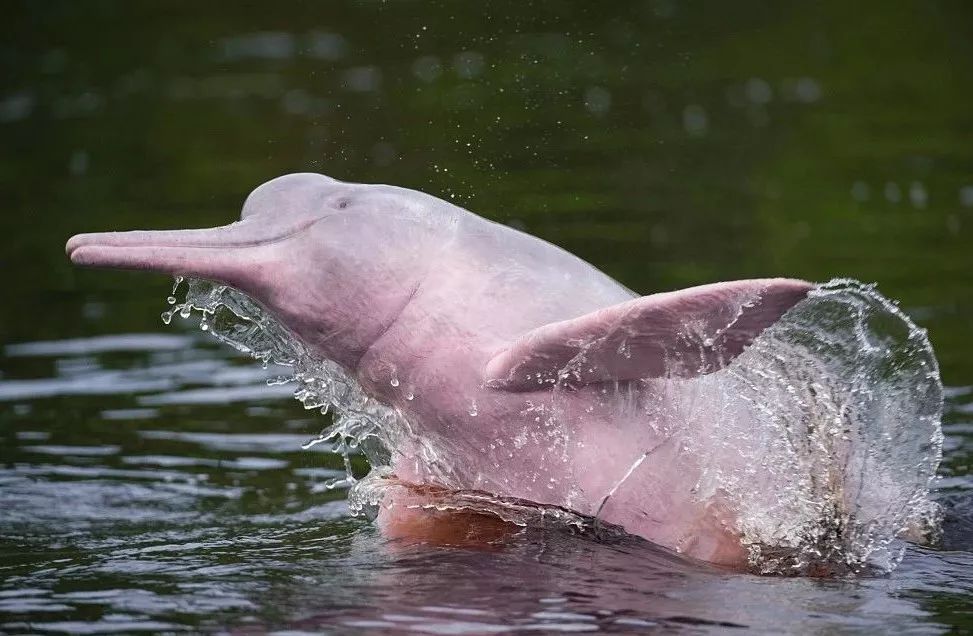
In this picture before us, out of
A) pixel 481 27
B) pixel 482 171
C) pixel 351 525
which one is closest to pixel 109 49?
pixel 481 27

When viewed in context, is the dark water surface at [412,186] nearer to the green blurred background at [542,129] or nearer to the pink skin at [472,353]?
the green blurred background at [542,129]

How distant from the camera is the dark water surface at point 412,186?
23.0 ft

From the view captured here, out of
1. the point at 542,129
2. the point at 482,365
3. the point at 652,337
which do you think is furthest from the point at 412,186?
the point at 652,337

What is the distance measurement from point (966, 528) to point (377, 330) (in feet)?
10.9

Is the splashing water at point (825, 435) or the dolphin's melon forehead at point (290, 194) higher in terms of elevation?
the dolphin's melon forehead at point (290, 194)

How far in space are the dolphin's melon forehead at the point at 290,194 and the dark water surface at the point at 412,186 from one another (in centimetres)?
168

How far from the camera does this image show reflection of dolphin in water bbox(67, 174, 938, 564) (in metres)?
7.23

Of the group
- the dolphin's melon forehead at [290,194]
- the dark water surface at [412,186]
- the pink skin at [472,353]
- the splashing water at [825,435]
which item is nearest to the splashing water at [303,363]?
the pink skin at [472,353]

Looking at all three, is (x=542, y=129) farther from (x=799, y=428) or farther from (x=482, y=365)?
(x=482, y=365)

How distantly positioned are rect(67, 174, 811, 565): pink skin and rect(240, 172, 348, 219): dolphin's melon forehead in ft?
0.15

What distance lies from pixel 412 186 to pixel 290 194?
32.2ft

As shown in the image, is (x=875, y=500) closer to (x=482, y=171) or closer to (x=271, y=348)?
(x=271, y=348)

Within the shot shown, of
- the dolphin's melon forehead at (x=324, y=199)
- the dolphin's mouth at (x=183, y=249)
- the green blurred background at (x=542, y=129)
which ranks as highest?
the green blurred background at (x=542, y=129)

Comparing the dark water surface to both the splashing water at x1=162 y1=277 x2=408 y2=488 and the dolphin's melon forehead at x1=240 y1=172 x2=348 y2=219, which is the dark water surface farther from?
the dolphin's melon forehead at x1=240 y1=172 x2=348 y2=219
